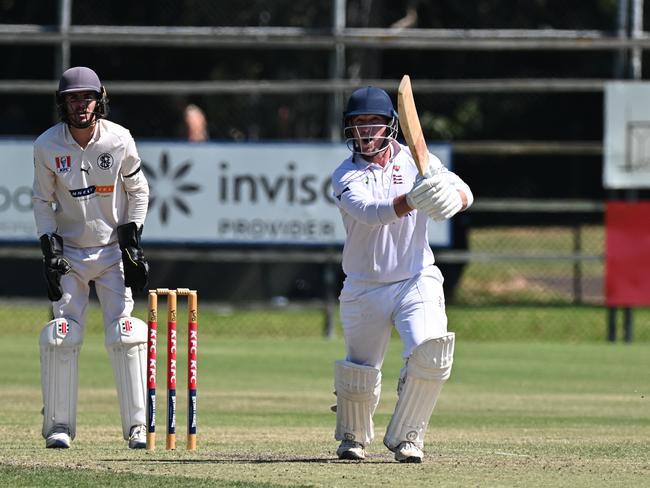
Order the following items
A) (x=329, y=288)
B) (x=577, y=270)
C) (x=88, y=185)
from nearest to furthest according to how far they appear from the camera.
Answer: (x=88, y=185), (x=329, y=288), (x=577, y=270)

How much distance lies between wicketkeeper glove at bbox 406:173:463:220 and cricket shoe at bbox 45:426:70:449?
91.1 inches

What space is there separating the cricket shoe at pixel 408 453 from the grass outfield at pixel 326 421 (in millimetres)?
64

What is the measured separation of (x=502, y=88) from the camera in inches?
632

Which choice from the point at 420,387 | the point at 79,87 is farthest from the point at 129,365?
the point at 420,387

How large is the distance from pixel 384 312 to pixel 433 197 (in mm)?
772

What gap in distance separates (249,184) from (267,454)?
806 centimetres

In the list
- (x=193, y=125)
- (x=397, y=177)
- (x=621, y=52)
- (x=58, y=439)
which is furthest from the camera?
(x=193, y=125)

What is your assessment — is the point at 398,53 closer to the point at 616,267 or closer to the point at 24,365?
the point at 616,267

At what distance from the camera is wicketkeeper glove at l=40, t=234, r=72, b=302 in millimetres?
8500

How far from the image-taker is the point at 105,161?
8.59m

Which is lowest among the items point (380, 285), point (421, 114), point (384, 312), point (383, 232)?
point (384, 312)

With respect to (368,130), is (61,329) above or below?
below

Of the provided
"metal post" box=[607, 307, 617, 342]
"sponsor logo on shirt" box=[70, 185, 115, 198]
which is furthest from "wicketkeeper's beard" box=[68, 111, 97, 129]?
"metal post" box=[607, 307, 617, 342]

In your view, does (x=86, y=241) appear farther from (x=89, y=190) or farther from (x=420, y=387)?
(x=420, y=387)
